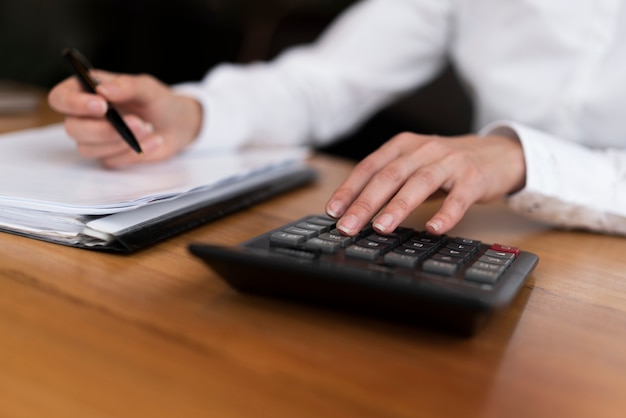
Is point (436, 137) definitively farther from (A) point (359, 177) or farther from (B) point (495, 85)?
(B) point (495, 85)

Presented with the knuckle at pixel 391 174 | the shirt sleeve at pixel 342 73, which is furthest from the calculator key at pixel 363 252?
the shirt sleeve at pixel 342 73

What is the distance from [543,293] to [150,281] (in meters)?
0.27

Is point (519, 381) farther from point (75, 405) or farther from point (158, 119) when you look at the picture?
point (158, 119)

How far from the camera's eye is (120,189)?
57cm

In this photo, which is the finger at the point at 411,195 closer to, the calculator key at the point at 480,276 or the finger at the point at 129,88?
the calculator key at the point at 480,276

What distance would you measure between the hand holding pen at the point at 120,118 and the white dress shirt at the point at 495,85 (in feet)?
0.25

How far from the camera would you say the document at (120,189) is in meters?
0.49

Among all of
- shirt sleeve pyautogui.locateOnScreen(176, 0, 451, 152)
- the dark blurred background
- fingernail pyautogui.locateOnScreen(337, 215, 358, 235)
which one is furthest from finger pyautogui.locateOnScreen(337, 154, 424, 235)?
the dark blurred background

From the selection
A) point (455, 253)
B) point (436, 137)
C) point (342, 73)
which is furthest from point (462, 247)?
point (342, 73)

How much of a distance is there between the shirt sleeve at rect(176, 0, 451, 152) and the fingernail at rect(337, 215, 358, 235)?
1.59ft

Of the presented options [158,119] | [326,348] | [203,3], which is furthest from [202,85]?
[203,3]

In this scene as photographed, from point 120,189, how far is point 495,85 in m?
0.51

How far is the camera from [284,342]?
36 cm

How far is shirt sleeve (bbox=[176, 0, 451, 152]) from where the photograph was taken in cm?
97
